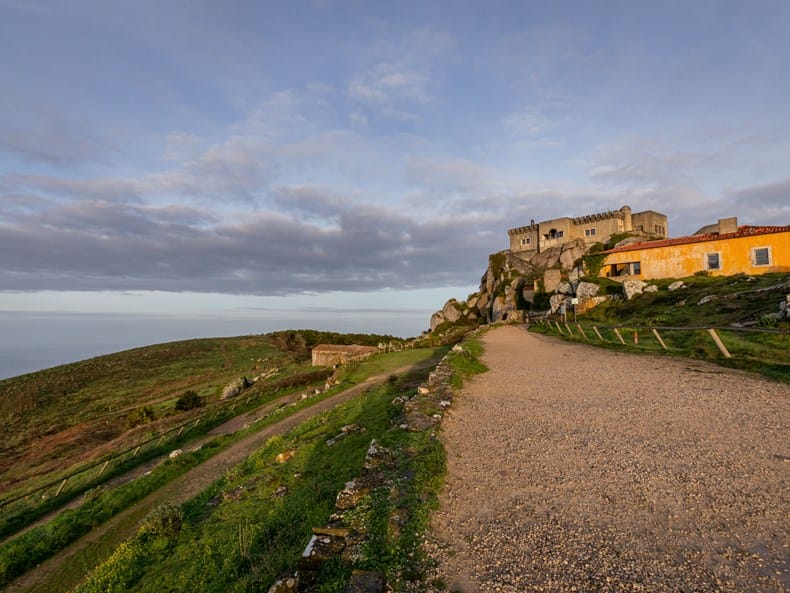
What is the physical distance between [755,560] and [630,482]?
5.92 ft

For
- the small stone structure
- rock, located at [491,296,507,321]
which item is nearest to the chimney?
rock, located at [491,296,507,321]

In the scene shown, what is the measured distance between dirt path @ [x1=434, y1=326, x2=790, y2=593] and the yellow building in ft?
120

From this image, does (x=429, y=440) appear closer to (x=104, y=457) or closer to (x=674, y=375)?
(x=674, y=375)

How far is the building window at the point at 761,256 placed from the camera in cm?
3682

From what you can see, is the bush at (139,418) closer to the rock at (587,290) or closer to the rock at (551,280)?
the rock at (587,290)

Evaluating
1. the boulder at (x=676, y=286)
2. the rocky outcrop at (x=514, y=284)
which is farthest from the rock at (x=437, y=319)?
the boulder at (x=676, y=286)

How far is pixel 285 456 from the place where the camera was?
10.3m

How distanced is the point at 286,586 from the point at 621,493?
4.49 metres

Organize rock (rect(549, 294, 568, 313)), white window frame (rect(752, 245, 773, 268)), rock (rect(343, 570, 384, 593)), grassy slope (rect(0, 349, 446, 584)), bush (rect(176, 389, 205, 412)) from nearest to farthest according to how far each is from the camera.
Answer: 1. rock (rect(343, 570, 384, 593))
2. grassy slope (rect(0, 349, 446, 584))
3. bush (rect(176, 389, 205, 412))
4. white window frame (rect(752, 245, 773, 268))
5. rock (rect(549, 294, 568, 313))

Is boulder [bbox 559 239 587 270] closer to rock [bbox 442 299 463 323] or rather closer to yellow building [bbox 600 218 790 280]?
yellow building [bbox 600 218 790 280]

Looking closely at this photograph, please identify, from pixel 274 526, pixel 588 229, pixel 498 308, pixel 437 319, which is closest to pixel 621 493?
pixel 274 526

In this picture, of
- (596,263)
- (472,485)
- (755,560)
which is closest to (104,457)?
(472,485)

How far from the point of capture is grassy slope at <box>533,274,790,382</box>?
14375mm

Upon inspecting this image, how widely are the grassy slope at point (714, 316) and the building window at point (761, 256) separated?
384 cm
